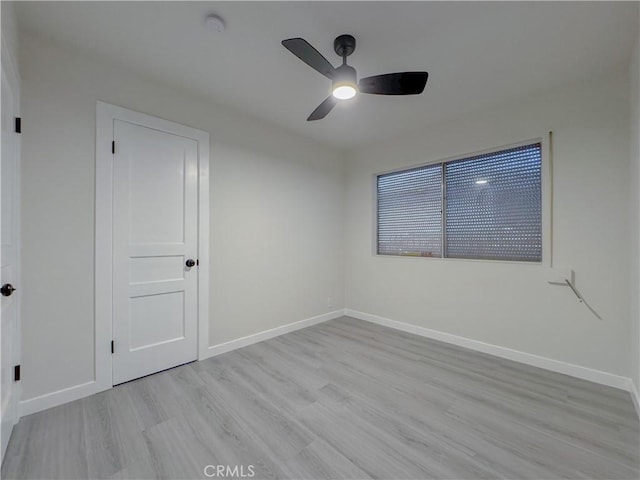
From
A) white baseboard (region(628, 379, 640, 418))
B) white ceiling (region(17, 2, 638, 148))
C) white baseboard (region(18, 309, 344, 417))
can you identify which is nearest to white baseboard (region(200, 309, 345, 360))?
white baseboard (region(18, 309, 344, 417))

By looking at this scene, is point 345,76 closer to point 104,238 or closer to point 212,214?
point 212,214

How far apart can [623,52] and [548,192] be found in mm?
1081

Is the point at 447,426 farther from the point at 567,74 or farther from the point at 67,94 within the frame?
the point at 67,94

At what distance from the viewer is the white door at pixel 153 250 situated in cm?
226

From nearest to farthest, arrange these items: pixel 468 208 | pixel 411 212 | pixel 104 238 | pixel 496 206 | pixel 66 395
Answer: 1. pixel 66 395
2. pixel 104 238
3. pixel 496 206
4. pixel 468 208
5. pixel 411 212

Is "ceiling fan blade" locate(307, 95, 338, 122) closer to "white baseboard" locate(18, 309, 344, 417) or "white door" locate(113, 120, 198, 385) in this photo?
"white door" locate(113, 120, 198, 385)

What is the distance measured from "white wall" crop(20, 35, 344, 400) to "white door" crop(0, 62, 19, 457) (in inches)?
4.4

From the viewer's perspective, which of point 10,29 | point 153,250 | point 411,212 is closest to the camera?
point 10,29

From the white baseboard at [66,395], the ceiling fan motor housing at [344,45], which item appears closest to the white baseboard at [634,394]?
the ceiling fan motor housing at [344,45]

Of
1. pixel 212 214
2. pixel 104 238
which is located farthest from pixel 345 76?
pixel 104 238

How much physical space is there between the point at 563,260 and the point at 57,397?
4.18 meters

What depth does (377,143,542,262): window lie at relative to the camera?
9.06ft

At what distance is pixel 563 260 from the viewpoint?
249 cm

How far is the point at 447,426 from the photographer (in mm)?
1771
